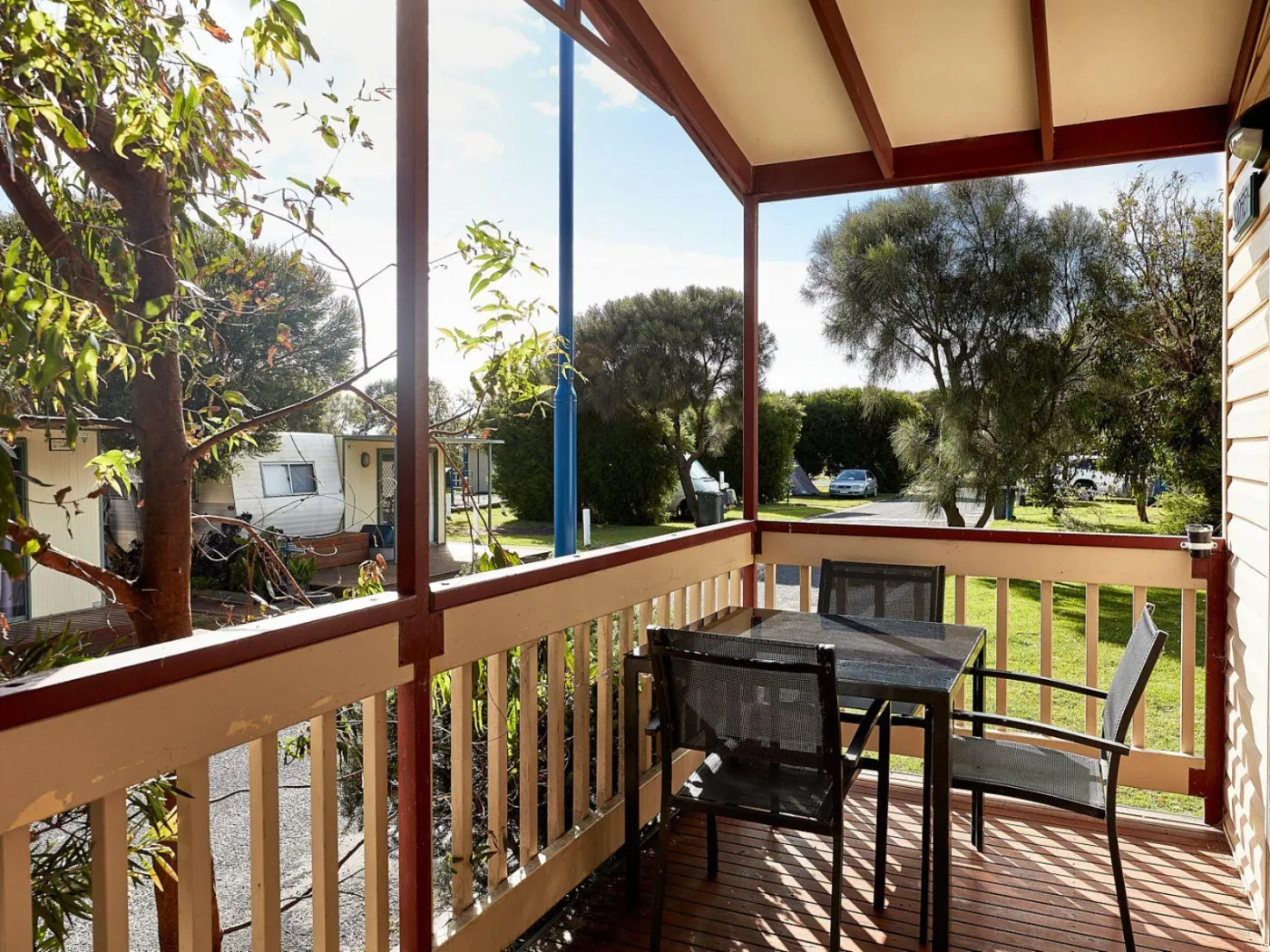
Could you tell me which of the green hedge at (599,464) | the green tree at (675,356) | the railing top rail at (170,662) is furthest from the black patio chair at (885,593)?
the green hedge at (599,464)

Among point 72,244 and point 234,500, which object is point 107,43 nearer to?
point 72,244

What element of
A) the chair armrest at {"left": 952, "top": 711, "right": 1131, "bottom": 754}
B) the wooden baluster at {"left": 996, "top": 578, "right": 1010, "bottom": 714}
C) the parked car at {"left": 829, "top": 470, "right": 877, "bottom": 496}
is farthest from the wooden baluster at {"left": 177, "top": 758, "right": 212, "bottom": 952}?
the parked car at {"left": 829, "top": 470, "right": 877, "bottom": 496}

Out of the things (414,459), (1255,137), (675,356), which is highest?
(675,356)

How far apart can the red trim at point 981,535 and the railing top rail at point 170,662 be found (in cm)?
254

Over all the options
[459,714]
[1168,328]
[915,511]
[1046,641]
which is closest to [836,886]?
[459,714]

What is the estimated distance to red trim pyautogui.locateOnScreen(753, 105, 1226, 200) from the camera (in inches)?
133

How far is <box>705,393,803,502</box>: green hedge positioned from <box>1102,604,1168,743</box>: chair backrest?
10.2 metres

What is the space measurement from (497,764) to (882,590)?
1.89 meters

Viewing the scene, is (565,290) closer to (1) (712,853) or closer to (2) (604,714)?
(2) (604,714)

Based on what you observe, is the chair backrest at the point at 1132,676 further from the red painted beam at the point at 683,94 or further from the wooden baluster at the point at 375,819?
the red painted beam at the point at 683,94

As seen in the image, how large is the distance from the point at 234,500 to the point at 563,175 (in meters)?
2.17

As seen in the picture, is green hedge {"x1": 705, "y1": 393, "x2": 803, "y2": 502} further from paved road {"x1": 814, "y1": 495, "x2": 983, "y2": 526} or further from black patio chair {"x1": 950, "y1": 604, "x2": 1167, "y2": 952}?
black patio chair {"x1": 950, "y1": 604, "x2": 1167, "y2": 952}

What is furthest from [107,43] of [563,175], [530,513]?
[530,513]

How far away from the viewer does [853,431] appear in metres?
10.7
